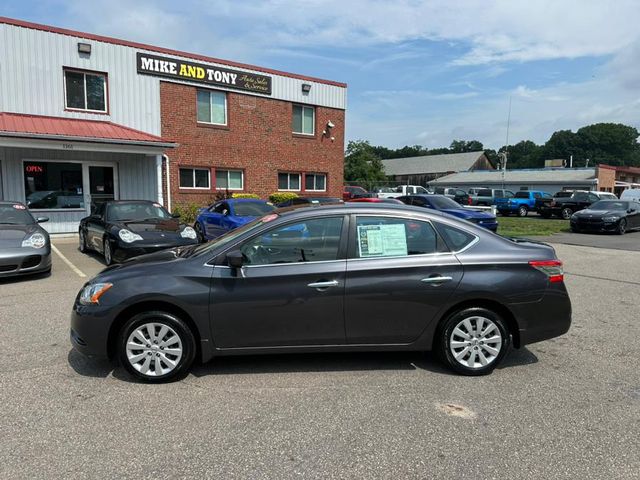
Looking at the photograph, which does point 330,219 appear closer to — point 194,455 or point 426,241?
point 426,241

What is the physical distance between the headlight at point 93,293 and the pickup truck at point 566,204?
27.8 meters

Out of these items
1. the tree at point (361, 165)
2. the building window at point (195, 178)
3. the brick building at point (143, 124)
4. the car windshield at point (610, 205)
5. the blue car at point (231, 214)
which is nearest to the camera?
the blue car at point (231, 214)

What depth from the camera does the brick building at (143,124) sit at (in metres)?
15.4

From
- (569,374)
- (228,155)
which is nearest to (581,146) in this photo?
(228,155)

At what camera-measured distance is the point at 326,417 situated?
11.6 feet

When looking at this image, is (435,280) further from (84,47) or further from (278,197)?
(278,197)

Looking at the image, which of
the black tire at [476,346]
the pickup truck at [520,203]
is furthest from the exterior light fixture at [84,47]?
the pickup truck at [520,203]

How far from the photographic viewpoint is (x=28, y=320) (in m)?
5.95

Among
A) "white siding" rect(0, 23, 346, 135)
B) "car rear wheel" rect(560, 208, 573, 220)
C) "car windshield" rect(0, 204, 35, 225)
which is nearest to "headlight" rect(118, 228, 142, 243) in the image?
"car windshield" rect(0, 204, 35, 225)

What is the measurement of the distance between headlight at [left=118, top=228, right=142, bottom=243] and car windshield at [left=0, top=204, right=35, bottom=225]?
6.26 ft

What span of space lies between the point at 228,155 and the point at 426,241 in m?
17.2

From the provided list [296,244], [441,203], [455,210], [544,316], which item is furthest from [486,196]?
[296,244]

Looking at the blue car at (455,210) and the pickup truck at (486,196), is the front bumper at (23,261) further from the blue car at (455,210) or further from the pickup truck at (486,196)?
the pickup truck at (486,196)

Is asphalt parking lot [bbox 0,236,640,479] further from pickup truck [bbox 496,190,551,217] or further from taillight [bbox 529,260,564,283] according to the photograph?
pickup truck [bbox 496,190,551,217]
